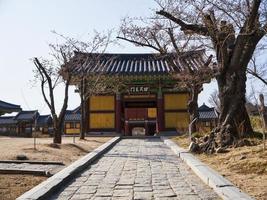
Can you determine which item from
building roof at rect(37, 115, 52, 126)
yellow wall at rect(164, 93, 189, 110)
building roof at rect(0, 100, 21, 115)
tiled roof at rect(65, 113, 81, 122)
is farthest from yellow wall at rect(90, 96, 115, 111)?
building roof at rect(37, 115, 52, 126)

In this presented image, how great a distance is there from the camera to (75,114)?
51625mm

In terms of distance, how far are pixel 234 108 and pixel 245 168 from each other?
4196mm

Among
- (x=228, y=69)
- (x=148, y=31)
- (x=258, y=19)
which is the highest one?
(x=148, y=31)

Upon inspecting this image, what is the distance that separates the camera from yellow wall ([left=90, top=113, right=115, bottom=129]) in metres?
28.1

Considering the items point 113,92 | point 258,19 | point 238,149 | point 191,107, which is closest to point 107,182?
point 238,149

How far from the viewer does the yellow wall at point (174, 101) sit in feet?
91.7

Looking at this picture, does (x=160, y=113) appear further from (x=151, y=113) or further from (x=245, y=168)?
(x=245, y=168)

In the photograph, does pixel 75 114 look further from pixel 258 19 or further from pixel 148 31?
pixel 258 19

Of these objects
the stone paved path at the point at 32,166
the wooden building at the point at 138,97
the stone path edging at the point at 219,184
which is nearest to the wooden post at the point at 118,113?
the wooden building at the point at 138,97

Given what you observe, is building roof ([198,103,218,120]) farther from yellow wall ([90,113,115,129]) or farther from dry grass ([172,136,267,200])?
dry grass ([172,136,267,200])

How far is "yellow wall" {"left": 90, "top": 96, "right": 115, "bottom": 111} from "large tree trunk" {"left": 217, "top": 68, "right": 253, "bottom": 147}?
16062 millimetres

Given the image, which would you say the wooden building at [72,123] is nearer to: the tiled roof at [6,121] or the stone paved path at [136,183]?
the tiled roof at [6,121]

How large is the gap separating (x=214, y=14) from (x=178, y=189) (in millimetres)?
6624

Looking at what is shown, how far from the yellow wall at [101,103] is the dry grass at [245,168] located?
1733 centimetres
